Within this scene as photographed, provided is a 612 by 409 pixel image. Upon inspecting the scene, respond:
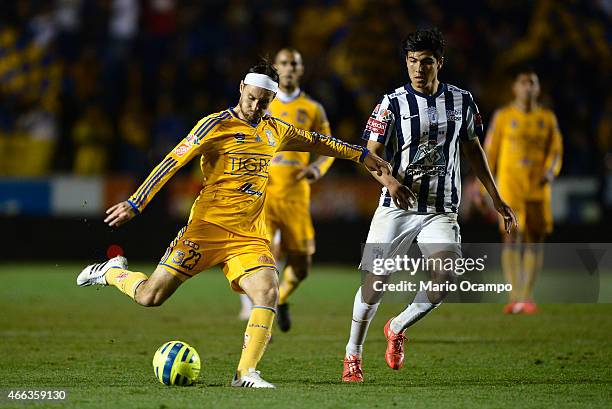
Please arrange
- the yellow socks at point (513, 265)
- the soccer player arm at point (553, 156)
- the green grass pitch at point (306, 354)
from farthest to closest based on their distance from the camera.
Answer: the yellow socks at point (513, 265)
the soccer player arm at point (553, 156)
the green grass pitch at point (306, 354)

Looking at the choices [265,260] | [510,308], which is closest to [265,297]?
[265,260]

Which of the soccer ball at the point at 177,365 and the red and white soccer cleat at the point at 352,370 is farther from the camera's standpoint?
the red and white soccer cleat at the point at 352,370

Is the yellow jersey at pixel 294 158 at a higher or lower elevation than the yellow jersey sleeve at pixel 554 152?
lower

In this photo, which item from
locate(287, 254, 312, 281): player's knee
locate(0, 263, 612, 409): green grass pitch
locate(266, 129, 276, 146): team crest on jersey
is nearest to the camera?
locate(0, 263, 612, 409): green grass pitch

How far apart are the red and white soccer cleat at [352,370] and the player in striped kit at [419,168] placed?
11 mm

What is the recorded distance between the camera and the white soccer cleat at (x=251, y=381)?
21.7 feet

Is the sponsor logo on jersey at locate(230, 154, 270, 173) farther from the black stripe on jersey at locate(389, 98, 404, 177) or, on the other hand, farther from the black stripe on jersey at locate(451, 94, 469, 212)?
the black stripe on jersey at locate(451, 94, 469, 212)

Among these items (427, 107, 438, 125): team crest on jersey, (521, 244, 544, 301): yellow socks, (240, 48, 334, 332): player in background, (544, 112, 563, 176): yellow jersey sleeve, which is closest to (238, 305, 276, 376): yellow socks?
(427, 107, 438, 125): team crest on jersey

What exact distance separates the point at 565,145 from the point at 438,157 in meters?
11.1

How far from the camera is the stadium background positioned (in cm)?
1831

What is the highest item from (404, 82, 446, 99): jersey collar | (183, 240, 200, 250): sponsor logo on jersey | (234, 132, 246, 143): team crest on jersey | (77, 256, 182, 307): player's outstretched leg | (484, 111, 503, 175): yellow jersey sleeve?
(484, 111, 503, 175): yellow jersey sleeve

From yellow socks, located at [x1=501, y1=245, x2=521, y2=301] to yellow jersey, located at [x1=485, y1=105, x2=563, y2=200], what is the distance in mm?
644

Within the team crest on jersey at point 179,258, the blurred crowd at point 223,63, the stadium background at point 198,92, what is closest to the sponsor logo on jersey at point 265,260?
the team crest on jersey at point 179,258

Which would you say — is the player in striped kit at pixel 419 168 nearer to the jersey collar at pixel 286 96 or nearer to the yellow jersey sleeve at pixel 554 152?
the jersey collar at pixel 286 96
